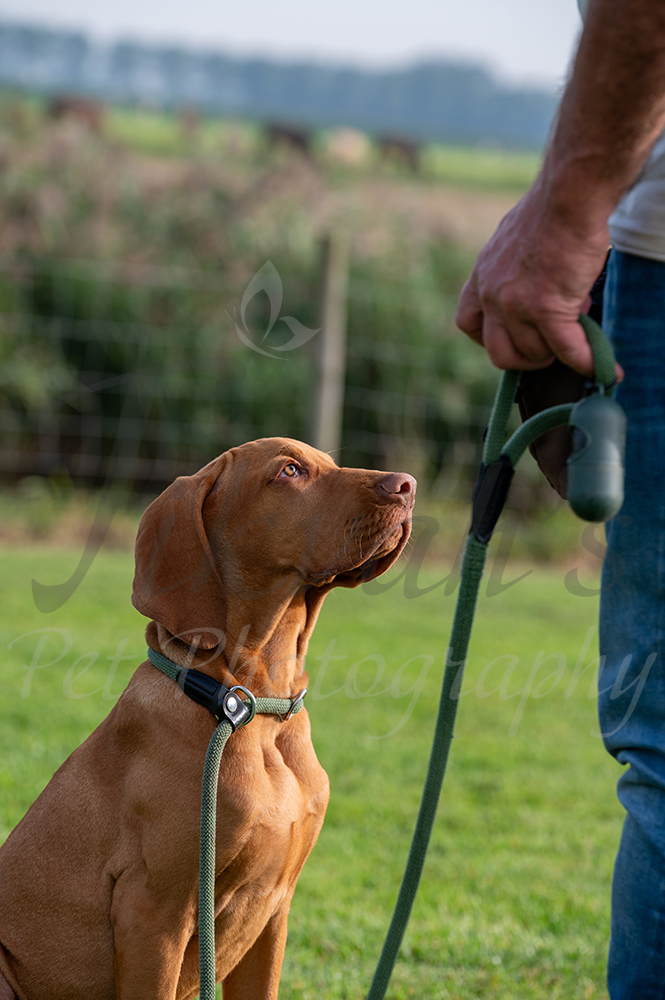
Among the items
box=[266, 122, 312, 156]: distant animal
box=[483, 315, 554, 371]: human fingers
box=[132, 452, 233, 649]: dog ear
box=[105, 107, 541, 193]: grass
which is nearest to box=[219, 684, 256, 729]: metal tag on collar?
box=[132, 452, 233, 649]: dog ear

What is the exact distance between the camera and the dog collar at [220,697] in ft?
5.74

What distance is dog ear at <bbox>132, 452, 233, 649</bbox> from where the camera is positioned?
1.83 m

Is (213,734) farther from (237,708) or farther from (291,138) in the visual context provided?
(291,138)

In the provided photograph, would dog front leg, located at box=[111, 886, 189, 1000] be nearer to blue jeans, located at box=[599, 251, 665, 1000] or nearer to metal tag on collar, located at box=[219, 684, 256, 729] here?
metal tag on collar, located at box=[219, 684, 256, 729]

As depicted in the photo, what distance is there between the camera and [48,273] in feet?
27.1

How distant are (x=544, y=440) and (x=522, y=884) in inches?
71.8

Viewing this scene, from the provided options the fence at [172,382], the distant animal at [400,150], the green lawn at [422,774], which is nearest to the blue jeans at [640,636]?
the green lawn at [422,774]

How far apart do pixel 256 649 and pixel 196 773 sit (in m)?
0.28

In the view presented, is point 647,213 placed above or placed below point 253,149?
below

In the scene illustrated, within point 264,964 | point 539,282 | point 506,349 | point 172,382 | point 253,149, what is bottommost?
point 172,382

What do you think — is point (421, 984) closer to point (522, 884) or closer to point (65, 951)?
point (522, 884)

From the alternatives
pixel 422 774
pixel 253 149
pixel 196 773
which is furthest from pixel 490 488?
pixel 253 149

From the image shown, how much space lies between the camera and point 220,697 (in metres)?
1.77

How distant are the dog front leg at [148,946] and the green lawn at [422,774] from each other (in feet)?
2.25
